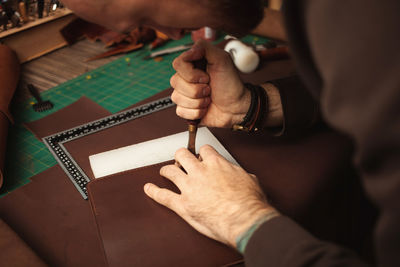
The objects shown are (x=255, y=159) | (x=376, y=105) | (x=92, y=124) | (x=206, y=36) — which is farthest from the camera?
(x=206, y=36)

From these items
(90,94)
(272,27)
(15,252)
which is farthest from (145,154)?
(272,27)

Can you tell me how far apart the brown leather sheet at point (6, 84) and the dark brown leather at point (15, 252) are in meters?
0.27

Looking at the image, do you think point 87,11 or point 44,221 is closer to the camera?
point 87,11

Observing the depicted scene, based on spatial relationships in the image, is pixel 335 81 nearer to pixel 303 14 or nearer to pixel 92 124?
pixel 303 14

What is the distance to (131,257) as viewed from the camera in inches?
24.7

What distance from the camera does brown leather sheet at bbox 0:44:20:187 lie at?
3.39ft

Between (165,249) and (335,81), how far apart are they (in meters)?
0.46

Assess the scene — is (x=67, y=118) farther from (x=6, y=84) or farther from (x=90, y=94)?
(x=6, y=84)

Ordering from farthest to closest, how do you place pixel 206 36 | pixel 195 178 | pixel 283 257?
pixel 206 36, pixel 195 178, pixel 283 257

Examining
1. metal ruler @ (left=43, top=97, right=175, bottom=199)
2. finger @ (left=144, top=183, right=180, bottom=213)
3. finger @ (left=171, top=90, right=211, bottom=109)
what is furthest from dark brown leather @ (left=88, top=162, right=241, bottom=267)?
finger @ (left=171, top=90, right=211, bottom=109)

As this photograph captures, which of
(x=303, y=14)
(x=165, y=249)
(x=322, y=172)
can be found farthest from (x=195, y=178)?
(x=303, y=14)

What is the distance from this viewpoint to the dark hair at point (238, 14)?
57 centimetres

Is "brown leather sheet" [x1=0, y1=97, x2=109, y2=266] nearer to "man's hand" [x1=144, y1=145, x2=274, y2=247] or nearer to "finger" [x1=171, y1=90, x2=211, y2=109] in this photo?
"man's hand" [x1=144, y1=145, x2=274, y2=247]

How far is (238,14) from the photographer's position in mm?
604
